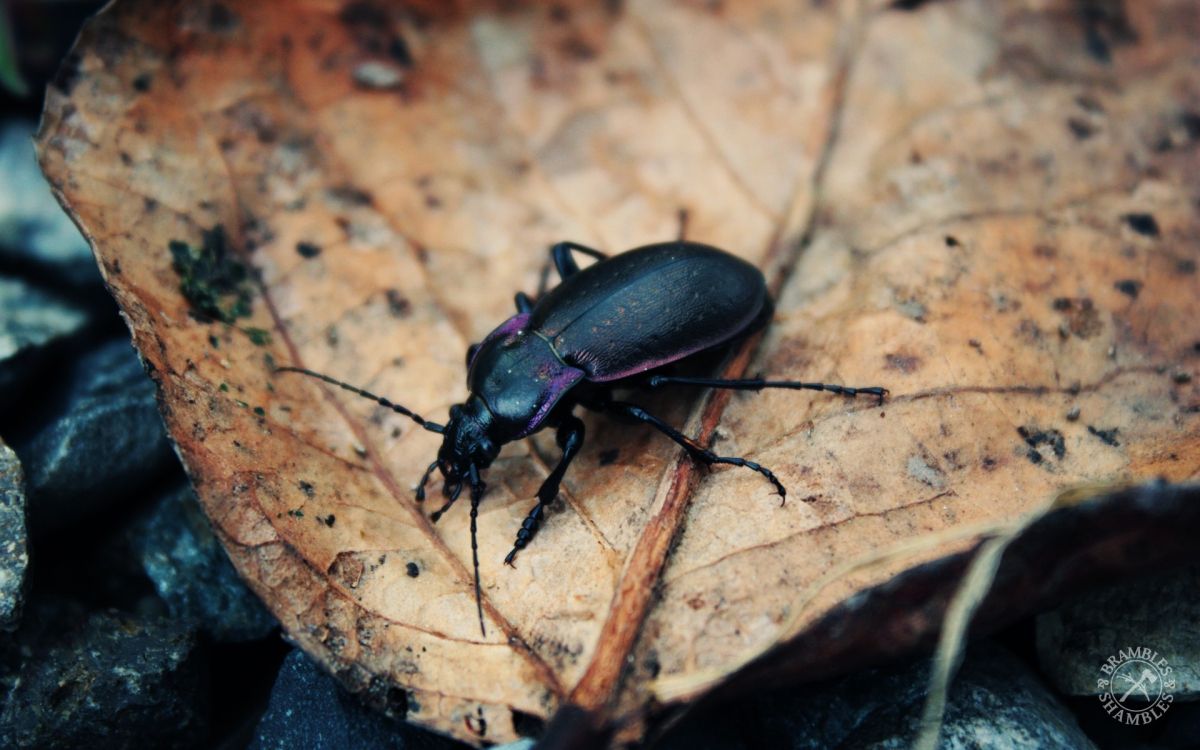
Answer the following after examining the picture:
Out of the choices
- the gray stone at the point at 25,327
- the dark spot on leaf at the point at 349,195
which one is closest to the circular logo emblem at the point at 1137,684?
the dark spot on leaf at the point at 349,195

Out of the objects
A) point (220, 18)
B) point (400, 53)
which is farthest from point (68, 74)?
point (400, 53)

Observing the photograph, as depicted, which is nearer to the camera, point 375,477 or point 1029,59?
point 375,477

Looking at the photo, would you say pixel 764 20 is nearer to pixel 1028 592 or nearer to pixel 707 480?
pixel 707 480

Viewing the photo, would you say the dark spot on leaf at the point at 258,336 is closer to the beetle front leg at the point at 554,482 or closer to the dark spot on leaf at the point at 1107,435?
the beetle front leg at the point at 554,482

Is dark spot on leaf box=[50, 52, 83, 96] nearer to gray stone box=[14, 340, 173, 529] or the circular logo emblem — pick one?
gray stone box=[14, 340, 173, 529]

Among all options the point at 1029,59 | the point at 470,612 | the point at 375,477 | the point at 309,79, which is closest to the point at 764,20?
the point at 1029,59

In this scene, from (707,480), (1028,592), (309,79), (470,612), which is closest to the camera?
(1028,592)

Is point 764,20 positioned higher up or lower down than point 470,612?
higher up
